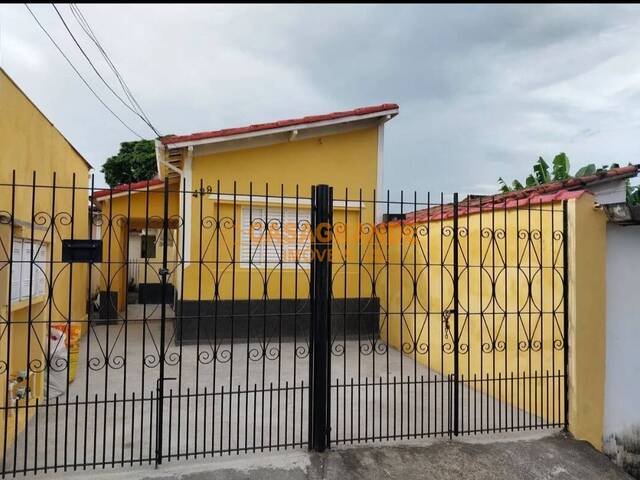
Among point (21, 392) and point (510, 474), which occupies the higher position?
point (21, 392)

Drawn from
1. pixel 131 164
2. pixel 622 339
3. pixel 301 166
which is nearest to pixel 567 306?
pixel 622 339

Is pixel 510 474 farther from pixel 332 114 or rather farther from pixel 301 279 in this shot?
pixel 332 114

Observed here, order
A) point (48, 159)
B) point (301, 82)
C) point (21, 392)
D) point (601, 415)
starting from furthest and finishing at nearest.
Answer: point (301, 82), point (48, 159), point (601, 415), point (21, 392)

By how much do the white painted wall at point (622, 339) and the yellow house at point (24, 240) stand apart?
5012mm

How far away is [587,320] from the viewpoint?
404cm

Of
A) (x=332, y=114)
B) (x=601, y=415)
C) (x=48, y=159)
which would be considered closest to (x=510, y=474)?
(x=601, y=415)

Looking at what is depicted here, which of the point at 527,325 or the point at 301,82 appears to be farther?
the point at 301,82

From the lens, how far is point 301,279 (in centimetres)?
816

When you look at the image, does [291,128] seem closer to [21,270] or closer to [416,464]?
[21,270]

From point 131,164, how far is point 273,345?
15.4 meters

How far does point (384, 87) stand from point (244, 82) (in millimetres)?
2838

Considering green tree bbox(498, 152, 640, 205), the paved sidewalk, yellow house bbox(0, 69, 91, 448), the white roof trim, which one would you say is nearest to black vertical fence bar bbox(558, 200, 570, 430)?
the paved sidewalk

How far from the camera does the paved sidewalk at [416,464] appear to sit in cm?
315

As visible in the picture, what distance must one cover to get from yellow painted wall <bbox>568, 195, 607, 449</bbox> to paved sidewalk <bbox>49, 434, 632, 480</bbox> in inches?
13.5
